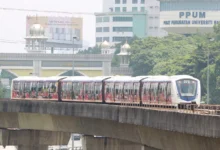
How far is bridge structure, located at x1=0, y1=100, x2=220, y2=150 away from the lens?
5612 centimetres

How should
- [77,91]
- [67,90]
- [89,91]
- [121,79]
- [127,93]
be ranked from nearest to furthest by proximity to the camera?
1. [127,93]
2. [121,79]
3. [89,91]
4. [77,91]
5. [67,90]

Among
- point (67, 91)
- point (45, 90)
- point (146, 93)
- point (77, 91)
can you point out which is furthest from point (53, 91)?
point (146, 93)

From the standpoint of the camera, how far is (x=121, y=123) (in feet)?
241

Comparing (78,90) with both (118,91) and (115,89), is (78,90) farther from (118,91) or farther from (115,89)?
(118,91)

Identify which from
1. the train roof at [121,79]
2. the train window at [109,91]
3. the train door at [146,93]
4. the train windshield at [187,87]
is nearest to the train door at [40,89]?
the train roof at [121,79]

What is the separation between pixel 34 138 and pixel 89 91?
5.73m

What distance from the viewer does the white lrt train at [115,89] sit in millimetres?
78812

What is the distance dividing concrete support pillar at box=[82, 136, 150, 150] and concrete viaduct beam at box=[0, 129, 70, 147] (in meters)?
9.61

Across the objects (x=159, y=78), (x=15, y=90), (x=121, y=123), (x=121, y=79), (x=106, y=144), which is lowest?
(x=106, y=144)

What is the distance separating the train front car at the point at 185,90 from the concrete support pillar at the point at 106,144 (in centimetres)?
Result: 520

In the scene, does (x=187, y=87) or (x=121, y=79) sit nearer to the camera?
(x=187, y=87)

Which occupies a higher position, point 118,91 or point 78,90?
point 118,91

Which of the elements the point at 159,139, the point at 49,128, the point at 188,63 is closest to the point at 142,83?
the point at 49,128

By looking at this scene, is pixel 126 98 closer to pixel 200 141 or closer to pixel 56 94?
pixel 56 94
